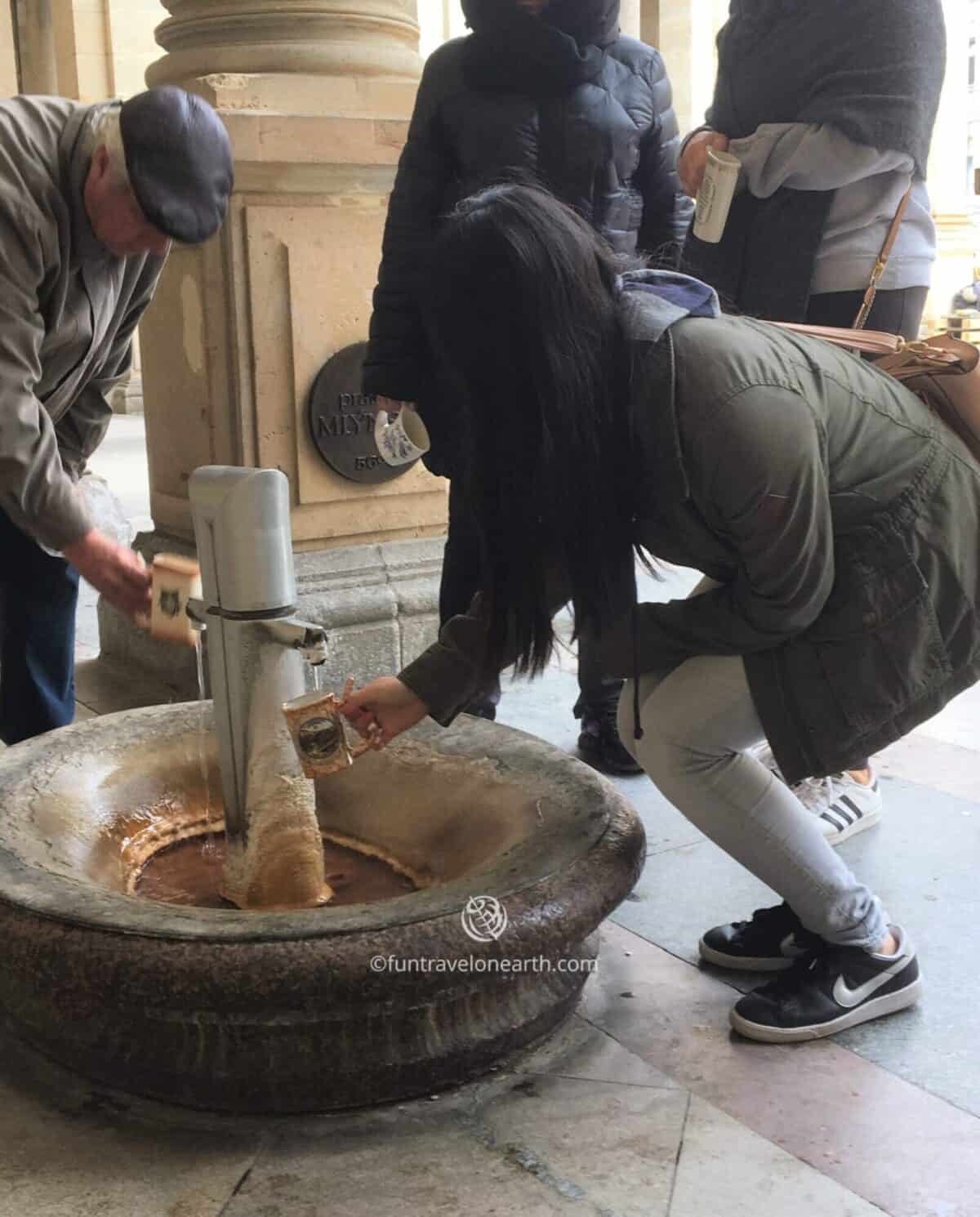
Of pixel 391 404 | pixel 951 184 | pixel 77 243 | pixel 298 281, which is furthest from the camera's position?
pixel 951 184

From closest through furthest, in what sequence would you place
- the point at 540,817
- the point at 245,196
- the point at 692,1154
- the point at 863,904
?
the point at 692,1154, the point at 540,817, the point at 863,904, the point at 245,196

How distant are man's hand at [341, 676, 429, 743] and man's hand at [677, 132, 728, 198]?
1302 millimetres

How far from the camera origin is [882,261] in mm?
2645

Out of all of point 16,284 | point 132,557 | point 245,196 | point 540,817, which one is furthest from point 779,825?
Result: point 245,196

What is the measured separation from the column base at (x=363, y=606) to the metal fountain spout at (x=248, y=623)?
1597 mm

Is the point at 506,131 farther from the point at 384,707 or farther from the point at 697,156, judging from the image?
the point at 384,707

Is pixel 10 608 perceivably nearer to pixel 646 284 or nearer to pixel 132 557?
pixel 132 557

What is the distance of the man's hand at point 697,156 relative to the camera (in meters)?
2.74

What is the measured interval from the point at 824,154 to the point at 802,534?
1069mm

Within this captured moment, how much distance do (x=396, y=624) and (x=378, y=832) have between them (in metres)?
1.48

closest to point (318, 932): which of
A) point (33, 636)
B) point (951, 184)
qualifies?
point (33, 636)

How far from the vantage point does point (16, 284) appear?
222cm
